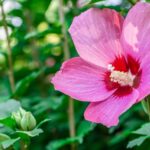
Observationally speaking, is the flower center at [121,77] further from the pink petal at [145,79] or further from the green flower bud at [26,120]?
the green flower bud at [26,120]

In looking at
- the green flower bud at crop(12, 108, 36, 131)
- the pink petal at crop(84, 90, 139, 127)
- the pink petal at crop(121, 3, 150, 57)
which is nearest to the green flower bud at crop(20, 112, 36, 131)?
the green flower bud at crop(12, 108, 36, 131)

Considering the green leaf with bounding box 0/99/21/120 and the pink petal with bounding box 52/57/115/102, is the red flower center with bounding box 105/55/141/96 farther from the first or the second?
the green leaf with bounding box 0/99/21/120

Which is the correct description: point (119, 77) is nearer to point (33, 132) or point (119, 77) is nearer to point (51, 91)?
point (33, 132)

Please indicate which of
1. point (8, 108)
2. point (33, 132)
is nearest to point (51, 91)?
point (8, 108)

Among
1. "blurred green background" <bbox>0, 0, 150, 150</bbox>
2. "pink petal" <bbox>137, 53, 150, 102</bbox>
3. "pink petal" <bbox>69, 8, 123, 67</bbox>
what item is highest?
"pink petal" <bbox>69, 8, 123, 67</bbox>

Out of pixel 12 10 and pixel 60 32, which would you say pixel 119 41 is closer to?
pixel 60 32

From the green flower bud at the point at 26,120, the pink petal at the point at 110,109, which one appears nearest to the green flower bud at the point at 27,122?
the green flower bud at the point at 26,120
